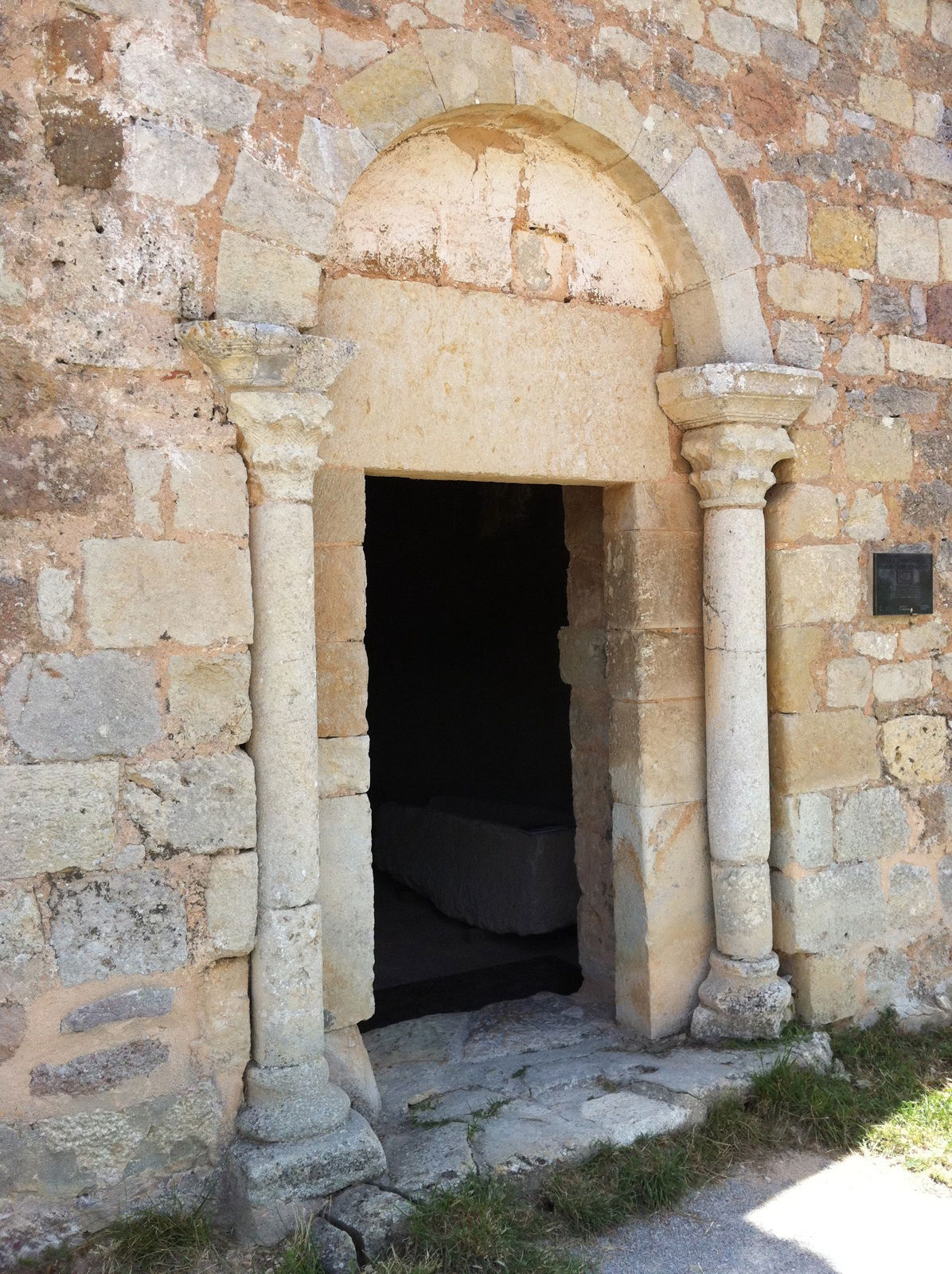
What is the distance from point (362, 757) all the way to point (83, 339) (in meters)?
1.38

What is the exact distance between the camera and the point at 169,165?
2770 millimetres

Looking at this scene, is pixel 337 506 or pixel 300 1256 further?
pixel 337 506

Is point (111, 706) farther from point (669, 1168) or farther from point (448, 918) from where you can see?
point (448, 918)

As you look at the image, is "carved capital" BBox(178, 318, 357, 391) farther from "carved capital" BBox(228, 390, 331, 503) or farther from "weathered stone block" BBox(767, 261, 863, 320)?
"weathered stone block" BBox(767, 261, 863, 320)

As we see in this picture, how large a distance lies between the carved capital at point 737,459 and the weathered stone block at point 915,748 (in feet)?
3.50

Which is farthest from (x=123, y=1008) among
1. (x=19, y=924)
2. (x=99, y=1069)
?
(x=19, y=924)

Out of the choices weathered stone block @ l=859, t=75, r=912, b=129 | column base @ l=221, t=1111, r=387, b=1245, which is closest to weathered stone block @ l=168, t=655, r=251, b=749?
column base @ l=221, t=1111, r=387, b=1245

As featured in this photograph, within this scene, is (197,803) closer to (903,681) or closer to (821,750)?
(821,750)

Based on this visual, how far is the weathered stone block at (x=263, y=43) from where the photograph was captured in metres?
2.85

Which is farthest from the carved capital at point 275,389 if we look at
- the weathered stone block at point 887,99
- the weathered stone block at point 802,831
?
the weathered stone block at point 887,99

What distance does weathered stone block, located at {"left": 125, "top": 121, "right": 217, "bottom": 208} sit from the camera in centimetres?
273

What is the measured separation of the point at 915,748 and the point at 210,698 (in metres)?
2.77

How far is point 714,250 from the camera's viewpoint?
3730mm

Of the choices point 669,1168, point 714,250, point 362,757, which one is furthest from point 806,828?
point 714,250
